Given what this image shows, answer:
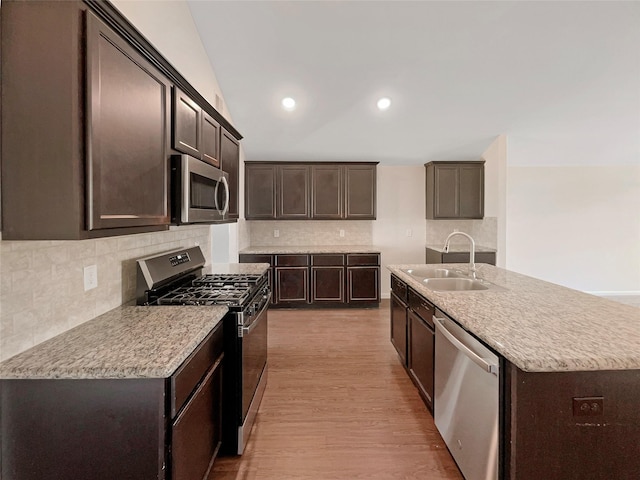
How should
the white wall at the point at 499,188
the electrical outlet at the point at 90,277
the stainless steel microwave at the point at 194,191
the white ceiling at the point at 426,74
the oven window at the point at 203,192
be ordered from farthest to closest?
1. the white wall at the point at 499,188
2. the white ceiling at the point at 426,74
3. the oven window at the point at 203,192
4. the stainless steel microwave at the point at 194,191
5. the electrical outlet at the point at 90,277

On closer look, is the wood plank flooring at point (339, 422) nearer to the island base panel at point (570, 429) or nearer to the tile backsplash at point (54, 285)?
the island base panel at point (570, 429)

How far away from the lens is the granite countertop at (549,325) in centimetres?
124

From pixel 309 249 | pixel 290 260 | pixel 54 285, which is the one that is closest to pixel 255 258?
pixel 290 260

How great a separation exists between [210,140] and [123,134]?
1079 mm

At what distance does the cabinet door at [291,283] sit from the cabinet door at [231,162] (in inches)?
82.9

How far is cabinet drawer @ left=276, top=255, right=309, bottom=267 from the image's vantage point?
16.7 ft

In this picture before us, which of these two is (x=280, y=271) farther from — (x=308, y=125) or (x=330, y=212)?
(x=308, y=125)

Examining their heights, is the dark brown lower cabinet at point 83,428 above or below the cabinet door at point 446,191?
below

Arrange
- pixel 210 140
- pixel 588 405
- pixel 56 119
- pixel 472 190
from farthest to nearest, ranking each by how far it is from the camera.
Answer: pixel 472 190 → pixel 210 140 → pixel 588 405 → pixel 56 119

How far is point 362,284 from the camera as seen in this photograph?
5.15m

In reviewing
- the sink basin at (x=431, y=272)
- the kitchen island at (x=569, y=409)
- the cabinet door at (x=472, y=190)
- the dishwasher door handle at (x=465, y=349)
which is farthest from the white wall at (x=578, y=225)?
the kitchen island at (x=569, y=409)

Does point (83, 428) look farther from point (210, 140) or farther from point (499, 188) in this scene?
point (499, 188)

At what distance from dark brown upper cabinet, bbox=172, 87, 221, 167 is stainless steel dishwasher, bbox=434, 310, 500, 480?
5.83ft

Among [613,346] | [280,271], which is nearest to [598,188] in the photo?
[280,271]
